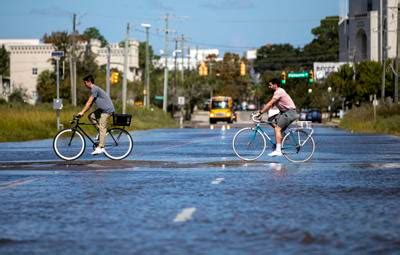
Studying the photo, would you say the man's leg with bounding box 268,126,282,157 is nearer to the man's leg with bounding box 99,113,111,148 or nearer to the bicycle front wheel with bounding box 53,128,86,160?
the man's leg with bounding box 99,113,111,148

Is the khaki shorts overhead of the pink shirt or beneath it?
beneath

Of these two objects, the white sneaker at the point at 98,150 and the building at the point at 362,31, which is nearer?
the white sneaker at the point at 98,150

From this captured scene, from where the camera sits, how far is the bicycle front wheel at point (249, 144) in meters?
23.1

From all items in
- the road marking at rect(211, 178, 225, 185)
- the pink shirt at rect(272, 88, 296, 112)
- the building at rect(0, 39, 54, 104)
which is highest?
the building at rect(0, 39, 54, 104)

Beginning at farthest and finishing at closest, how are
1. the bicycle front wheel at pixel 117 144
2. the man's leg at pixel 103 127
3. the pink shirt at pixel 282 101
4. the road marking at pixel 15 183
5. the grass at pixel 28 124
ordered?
the grass at pixel 28 124
the bicycle front wheel at pixel 117 144
the man's leg at pixel 103 127
the pink shirt at pixel 282 101
the road marking at pixel 15 183

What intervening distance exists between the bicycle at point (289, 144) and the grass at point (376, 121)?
25385mm

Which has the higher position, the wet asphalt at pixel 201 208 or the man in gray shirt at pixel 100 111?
the man in gray shirt at pixel 100 111

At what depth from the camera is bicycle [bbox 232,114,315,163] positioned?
22.8m

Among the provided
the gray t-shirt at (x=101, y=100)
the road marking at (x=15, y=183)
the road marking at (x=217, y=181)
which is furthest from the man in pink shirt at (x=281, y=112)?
the road marking at (x=15, y=183)

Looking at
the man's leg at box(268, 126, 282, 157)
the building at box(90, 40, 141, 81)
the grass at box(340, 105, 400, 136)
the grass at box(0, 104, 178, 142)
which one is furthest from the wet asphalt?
the building at box(90, 40, 141, 81)

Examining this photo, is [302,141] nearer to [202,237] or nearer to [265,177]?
[265,177]

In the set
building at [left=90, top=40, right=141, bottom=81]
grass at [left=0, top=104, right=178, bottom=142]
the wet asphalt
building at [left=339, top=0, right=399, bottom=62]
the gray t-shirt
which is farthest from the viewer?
building at [left=90, top=40, right=141, bottom=81]

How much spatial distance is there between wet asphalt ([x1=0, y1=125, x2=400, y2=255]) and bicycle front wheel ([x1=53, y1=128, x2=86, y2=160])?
177cm

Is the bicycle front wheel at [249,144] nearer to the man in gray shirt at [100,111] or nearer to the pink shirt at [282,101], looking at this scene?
the pink shirt at [282,101]
